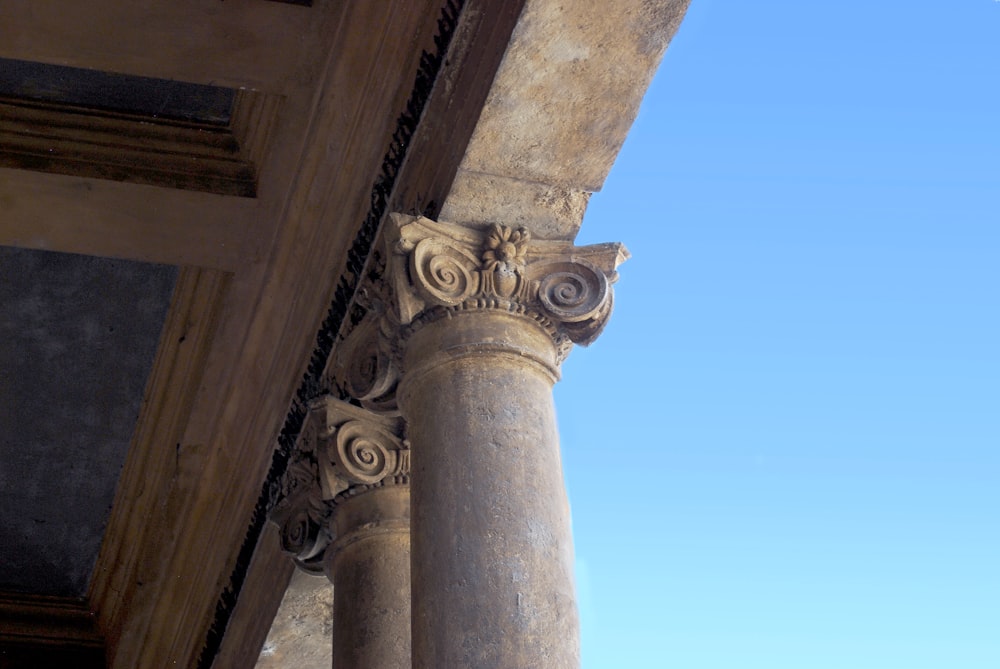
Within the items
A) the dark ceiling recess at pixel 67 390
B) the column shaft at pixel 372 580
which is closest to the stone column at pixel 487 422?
the column shaft at pixel 372 580

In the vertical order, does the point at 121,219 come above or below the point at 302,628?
above

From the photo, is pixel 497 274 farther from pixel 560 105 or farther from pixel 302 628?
pixel 302 628

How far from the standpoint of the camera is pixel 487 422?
5.70m

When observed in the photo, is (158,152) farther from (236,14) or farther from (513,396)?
(513,396)

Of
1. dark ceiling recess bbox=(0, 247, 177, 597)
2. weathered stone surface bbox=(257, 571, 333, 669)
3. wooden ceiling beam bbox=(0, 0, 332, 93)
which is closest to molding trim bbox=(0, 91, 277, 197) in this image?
wooden ceiling beam bbox=(0, 0, 332, 93)

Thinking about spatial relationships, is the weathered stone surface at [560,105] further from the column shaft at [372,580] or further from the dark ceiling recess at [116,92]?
the dark ceiling recess at [116,92]

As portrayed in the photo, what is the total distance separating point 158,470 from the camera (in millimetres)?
9789

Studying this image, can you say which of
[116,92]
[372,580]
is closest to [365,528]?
[372,580]

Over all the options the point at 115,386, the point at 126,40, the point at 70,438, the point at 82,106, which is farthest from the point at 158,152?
the point at 70,438

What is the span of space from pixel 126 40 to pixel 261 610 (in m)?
3.66

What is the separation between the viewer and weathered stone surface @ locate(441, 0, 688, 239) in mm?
5836

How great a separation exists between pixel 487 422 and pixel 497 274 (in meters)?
0.79

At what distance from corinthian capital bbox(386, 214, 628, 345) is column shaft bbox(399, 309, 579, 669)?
103mm

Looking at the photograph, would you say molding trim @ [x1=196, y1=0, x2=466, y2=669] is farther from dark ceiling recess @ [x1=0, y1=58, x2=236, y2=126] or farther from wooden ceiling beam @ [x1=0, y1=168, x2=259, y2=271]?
dark ceiling recess @ [x1=0, y1=58, x2=236, y2=126]
